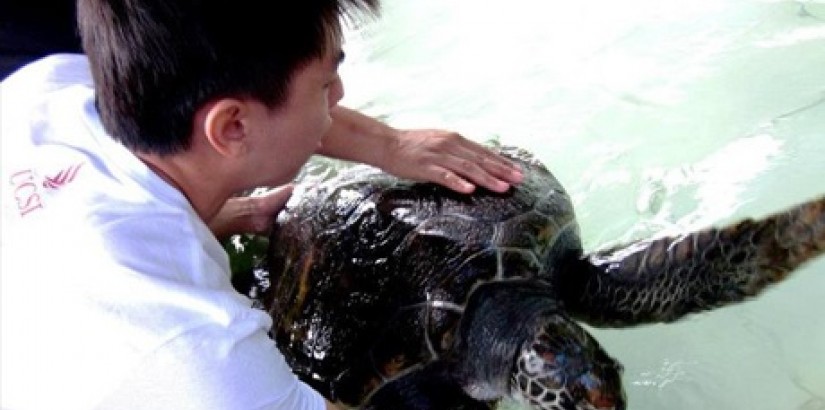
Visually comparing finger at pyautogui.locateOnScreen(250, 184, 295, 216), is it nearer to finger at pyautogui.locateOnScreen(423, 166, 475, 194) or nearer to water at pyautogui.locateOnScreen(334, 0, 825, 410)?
finger at pyautogui.locateOnScreen(423, 166, 475, 194)

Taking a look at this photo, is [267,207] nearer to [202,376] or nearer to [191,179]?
[191,179]

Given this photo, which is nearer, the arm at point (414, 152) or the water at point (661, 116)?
the arm at point (414, 152)

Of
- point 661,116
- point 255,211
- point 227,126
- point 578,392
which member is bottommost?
point 661,116

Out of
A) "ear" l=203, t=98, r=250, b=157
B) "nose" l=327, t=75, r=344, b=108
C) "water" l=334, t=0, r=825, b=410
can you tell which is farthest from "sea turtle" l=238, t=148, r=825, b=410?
"ear" l=203, t=98, r=250, b=157

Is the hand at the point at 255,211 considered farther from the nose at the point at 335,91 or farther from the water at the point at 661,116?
the water at the point at 661,116

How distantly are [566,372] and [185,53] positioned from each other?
2.19ft

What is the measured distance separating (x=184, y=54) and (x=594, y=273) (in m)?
0.82

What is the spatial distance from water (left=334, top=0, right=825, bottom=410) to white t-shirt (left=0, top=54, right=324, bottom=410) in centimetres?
87

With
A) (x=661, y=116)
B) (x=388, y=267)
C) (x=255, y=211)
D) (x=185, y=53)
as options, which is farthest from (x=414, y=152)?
(x=661, y=116)

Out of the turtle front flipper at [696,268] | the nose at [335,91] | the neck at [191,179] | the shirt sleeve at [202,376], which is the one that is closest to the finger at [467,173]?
the turtle front flipper at [696,268]

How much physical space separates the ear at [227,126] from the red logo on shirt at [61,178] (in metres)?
0.15

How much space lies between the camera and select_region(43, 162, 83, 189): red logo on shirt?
3.06 ft

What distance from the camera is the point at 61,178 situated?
940 mm

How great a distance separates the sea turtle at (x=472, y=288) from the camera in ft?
4.20
